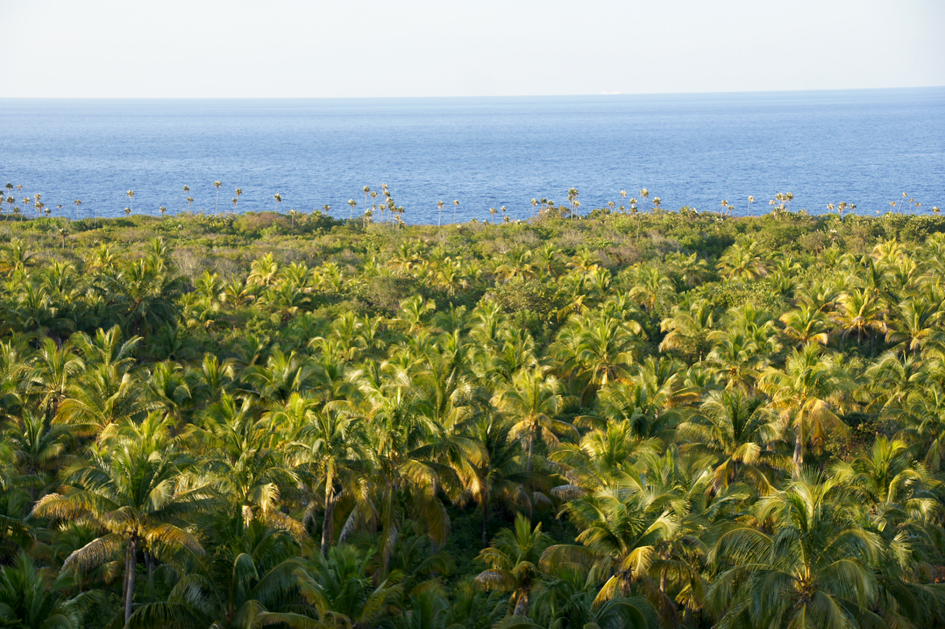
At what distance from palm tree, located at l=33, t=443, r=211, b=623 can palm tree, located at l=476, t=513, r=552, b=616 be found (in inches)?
308

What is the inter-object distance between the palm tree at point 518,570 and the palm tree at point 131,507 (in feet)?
25.7

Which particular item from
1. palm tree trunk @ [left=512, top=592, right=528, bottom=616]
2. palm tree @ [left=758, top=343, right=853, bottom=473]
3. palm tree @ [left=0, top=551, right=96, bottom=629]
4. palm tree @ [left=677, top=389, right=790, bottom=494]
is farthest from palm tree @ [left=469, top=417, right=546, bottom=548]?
palm tree @ [left=0, top=551, right=96, bottom=629]

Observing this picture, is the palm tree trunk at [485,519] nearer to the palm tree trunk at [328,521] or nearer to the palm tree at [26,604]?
the palm tree trunk at [328,521]

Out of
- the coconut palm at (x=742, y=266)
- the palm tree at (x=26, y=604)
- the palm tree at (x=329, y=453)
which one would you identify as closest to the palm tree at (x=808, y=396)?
the palm tree at (x=329, y=453)

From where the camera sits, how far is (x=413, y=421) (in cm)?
2342

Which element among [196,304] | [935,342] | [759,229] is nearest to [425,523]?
[935,342]

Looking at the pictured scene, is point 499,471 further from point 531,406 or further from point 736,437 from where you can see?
point 736,437

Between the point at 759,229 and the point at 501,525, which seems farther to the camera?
the point at 759,229

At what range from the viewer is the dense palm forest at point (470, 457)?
17.0m

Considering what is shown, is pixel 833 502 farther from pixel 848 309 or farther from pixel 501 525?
pixel 848 309

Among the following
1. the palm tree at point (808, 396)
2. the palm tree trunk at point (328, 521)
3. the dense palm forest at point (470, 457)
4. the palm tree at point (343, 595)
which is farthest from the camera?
the palm tree at point (808, 396)

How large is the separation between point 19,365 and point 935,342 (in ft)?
130

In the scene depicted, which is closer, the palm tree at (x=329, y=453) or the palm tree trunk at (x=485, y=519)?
the palm tree at (x=329, y=453)

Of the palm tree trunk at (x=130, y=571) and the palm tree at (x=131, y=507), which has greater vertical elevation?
the palm tree at (x=131, y=507)
